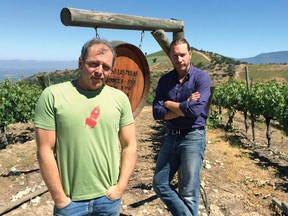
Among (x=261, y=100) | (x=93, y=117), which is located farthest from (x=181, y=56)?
(x=261, y=100)

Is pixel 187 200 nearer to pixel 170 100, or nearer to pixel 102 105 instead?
pixel 170 100

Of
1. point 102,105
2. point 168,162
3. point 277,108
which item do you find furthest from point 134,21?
point 277,108

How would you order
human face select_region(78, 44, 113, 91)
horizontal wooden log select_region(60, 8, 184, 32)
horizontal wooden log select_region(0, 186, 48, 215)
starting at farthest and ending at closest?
horizontal wooden log select_region(0, 186, 48, 215), horizontal wooden log select_region(60, 8, 184, 32), human face select_region(78, 44, 113, 91)

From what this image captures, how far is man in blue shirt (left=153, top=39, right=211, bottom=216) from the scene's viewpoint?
382 cm

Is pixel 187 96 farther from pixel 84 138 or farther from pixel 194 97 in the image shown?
pixel 84 138

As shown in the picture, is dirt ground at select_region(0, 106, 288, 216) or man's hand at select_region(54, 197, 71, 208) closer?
man's hand at select_region(54, 197, 71, 208)

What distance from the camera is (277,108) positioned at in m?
11.7

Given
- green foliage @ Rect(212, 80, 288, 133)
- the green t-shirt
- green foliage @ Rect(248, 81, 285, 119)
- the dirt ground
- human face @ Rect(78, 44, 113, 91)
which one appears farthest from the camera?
green foliage @ Rect(248, 81, 285, 119)

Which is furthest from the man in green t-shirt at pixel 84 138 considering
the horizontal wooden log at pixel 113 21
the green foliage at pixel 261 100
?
the green foliage at pixel 261 100

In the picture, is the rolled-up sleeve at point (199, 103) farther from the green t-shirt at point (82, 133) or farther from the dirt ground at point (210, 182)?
the dirt ground at point (210, 182)

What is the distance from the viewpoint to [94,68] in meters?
2.37

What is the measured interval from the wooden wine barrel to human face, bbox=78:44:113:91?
4.72ft

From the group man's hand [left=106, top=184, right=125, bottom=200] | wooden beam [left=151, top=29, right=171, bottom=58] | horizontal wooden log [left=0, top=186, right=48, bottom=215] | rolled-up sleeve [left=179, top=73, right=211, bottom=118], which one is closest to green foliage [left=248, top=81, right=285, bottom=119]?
wooden beam [left=151, top=29, right=171, bottom=58]

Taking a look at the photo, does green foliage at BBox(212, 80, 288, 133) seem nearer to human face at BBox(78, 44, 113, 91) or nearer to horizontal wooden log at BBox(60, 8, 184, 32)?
horizontal wooden log at BBox(60, 8, 184, 32)
